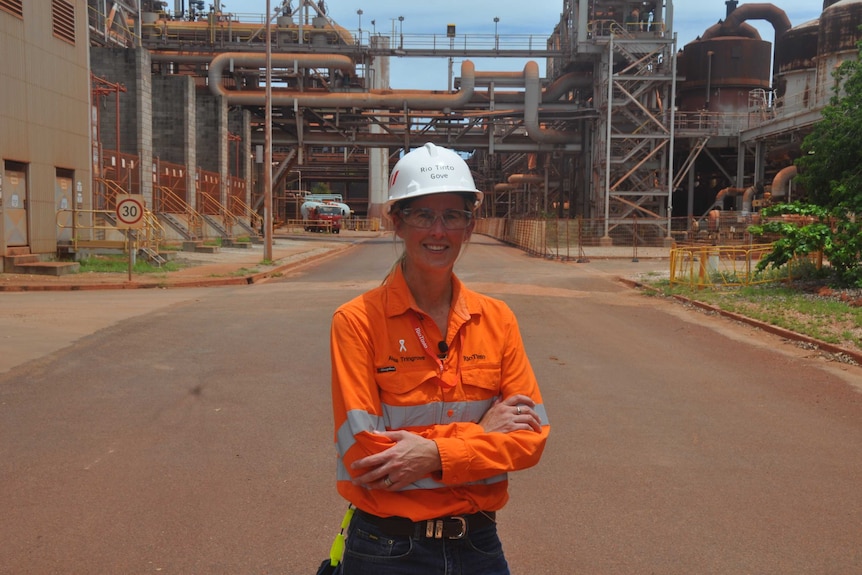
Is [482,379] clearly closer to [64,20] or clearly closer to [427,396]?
[427,396]

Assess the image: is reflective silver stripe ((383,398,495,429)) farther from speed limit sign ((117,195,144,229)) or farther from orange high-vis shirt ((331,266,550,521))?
speed limit sign ((117,195,144,229))

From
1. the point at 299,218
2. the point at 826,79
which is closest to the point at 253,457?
the point at 826,79

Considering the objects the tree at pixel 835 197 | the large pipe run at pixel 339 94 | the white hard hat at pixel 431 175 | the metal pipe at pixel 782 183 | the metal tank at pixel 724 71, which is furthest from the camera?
the metal tank at pixel 724 71

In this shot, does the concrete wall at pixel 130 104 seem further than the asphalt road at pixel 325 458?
Yes

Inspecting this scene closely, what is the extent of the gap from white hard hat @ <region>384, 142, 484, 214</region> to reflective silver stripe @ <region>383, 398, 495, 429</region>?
26.8 inches

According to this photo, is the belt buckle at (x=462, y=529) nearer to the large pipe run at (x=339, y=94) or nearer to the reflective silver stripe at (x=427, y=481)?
the reflective silver stripe at (x=427, y=481)

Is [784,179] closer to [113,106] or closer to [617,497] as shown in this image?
[113,106]

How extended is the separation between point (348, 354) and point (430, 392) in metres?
0.28

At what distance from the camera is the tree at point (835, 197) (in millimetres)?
17344

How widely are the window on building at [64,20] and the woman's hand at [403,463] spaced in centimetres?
2568

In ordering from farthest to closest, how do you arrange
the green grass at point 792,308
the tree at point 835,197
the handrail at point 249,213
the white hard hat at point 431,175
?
1. the handrail at point 249,213
2. the tree at point 835,197
3. the green grass at point 792,308
4. the white hard hat at point 431,175

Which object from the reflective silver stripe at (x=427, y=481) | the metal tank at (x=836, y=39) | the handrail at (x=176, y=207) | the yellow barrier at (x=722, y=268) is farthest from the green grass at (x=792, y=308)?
the metal tank at (x=836, y=39)

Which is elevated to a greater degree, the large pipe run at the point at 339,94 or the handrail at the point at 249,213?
the large pipe run at the point at 339,94

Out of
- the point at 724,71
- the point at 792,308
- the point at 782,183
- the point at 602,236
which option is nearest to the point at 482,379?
the point at 792,308
